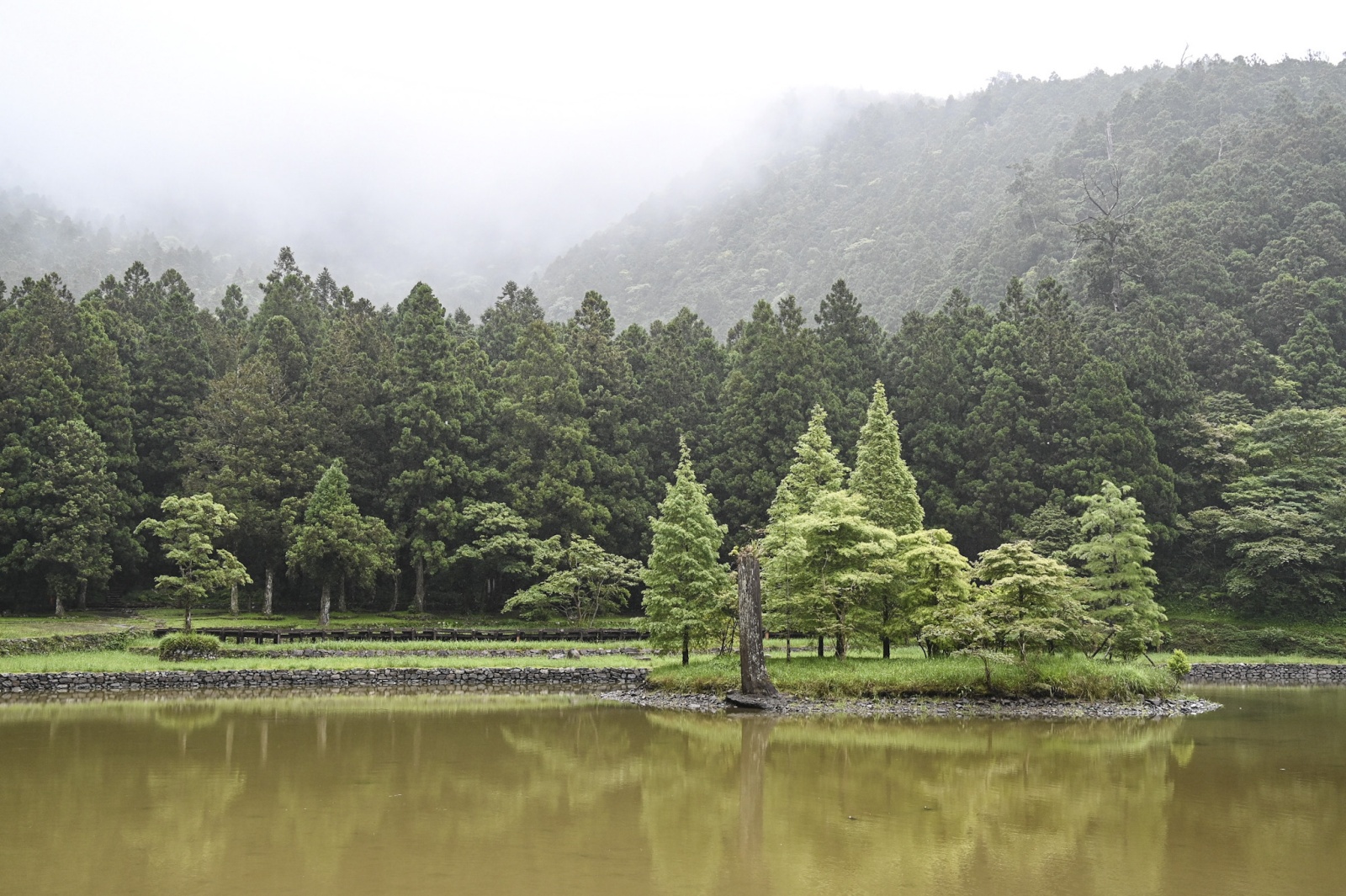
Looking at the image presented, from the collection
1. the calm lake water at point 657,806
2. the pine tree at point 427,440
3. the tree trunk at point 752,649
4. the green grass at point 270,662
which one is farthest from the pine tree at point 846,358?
the calm lake water at point 657,806

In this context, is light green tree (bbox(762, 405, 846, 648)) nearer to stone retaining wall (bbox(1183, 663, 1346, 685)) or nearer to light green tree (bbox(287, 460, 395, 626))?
stone retaining wall (bbox(1183, 663, 1346, 685))

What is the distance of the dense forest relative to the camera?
41438 millimetres

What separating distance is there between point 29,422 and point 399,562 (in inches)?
665

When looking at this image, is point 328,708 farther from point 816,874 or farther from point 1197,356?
point 1197,356

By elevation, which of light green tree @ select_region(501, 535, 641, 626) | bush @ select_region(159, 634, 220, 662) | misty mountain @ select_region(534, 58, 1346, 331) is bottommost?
bush @ select_region(159, 634, 220, 662)

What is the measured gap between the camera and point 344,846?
1024cm

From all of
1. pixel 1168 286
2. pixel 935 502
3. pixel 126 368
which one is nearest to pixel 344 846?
pixel 935 502

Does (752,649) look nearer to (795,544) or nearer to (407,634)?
(795,544)

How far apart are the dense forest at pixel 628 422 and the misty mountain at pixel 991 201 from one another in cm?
611

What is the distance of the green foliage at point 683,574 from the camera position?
27016 mm

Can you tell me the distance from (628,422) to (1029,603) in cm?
2993

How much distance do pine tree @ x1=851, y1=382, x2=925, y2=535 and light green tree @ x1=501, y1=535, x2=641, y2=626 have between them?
9.79m

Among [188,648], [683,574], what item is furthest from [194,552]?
[683,574]

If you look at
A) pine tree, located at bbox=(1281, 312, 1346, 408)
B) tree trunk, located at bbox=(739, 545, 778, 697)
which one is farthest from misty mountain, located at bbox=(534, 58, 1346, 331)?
tree trunk, located at bbox=(739, 545, 778, 697)
